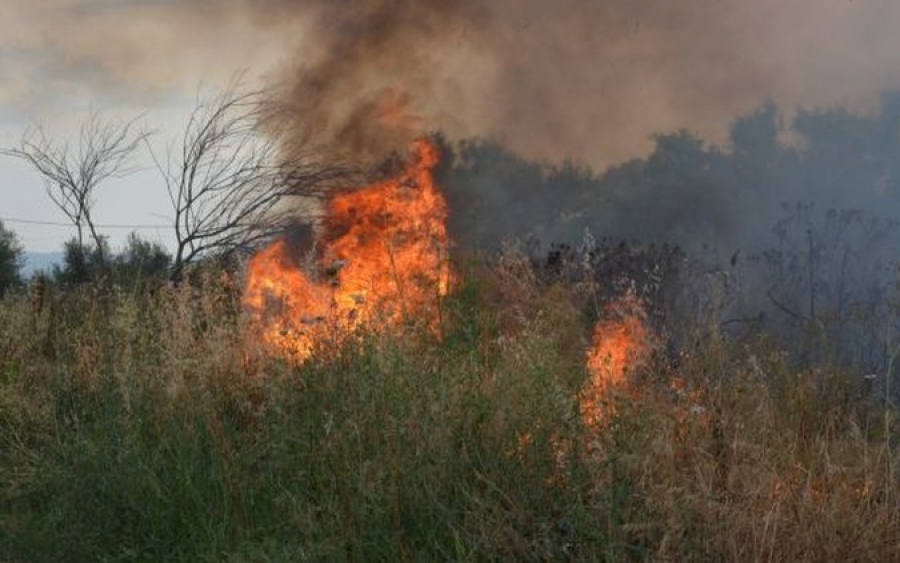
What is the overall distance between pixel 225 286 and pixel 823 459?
491cm

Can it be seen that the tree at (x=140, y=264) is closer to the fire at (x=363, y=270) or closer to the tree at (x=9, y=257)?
the fire at (x=363, y=270)

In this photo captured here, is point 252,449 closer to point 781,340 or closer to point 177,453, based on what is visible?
point 177,453

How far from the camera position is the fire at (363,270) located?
5996mm

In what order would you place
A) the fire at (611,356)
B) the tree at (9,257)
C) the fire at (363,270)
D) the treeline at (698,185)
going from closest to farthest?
1. the fire at (611,356)
2. the fire at (363,270)
3. the treeline at (698,185)
4. the tree at (9,257)

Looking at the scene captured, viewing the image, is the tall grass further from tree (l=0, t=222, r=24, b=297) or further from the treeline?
tree (l=0, t=222, r=24, b=297)

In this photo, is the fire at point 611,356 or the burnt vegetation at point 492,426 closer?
the burnt vegetation at point 492,426

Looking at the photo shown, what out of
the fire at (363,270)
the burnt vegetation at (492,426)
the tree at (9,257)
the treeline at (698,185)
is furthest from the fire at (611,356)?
the tree at (9,257)

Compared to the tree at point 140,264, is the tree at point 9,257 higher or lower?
higher

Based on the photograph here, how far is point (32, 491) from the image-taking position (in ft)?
18.4

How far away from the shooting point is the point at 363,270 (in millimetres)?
7477

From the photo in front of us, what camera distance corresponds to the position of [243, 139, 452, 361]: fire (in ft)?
19.7

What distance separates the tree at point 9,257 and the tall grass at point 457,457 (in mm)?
23801

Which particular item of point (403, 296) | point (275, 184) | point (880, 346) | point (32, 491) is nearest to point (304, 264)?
point (403, 296)

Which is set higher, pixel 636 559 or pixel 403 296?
pixel 403 296
